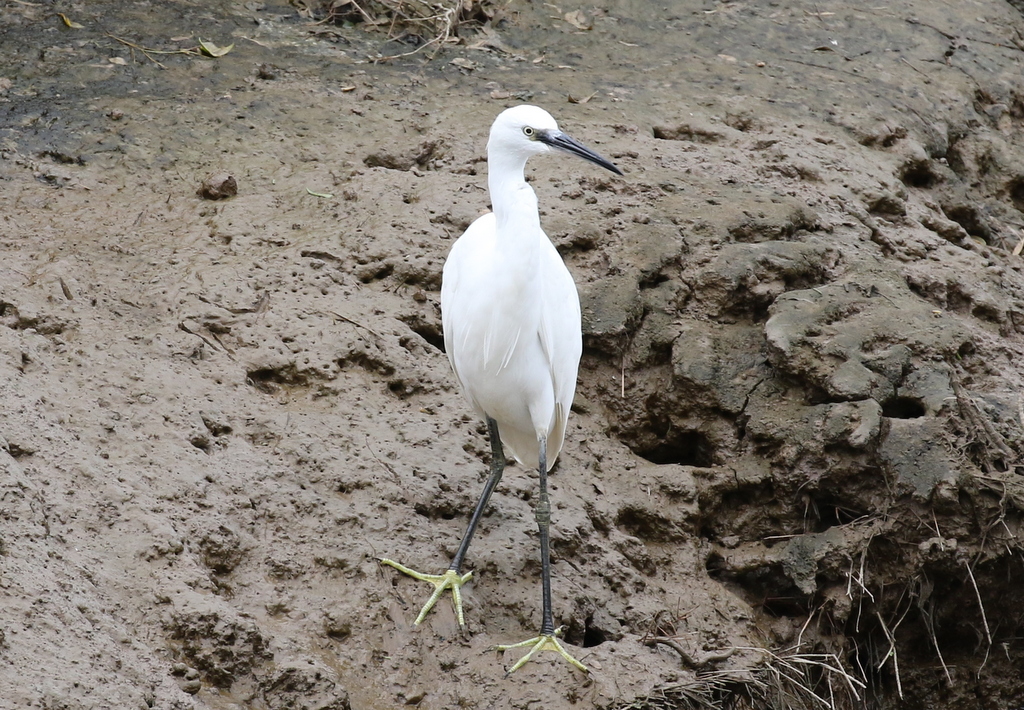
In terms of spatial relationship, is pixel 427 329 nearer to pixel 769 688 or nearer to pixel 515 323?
pixel 515 323

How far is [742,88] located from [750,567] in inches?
130

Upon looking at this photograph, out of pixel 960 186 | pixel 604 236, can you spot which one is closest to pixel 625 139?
pixel 604 236

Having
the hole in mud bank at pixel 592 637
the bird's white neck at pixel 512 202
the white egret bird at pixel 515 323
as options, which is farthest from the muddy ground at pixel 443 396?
the bird's white neck at pixel 512 202

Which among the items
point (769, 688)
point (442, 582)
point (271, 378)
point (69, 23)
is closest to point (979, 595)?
point (769, 688)

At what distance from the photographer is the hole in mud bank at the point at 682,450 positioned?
504 centimetres

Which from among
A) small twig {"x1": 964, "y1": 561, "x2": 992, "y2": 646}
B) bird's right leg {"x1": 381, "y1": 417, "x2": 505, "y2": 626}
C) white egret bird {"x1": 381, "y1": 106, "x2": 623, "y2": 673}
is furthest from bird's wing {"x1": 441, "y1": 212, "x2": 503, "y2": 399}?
small twig {"x1": 964, "y1": 561, "x2": 992, "y2": 646}

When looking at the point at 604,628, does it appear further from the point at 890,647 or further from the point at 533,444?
the point at 890,647

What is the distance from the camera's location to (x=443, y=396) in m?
4.72

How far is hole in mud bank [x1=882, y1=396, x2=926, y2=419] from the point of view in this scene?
4727 mm

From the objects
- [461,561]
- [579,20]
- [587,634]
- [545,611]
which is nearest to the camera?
[545,611]

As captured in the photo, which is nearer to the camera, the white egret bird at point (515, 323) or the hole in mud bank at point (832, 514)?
the white egret bird at point (515, 323)

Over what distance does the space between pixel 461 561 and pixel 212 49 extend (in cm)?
362

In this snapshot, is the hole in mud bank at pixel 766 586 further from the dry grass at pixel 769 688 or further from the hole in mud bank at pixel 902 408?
the hole in mud bank at pixel 902 408

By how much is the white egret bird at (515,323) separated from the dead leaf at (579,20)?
11.5ft
